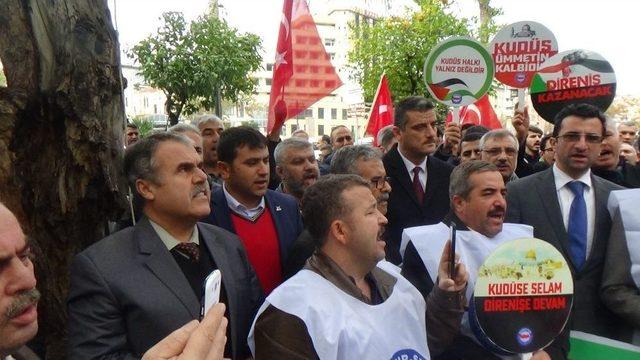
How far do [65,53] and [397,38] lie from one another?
17.4 metres

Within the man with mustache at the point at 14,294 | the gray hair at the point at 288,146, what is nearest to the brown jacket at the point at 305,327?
the man with mustache at the point at 14,294

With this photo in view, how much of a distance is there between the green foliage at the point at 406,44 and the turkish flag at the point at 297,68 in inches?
511

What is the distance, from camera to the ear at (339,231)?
7.78ft

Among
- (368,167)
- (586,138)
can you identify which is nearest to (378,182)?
(368,167)

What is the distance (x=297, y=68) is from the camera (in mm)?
5746

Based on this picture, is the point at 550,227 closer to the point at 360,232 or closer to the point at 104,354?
the point at 360,232

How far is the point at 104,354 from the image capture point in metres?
2.04

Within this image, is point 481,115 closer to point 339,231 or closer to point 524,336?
point 524,336

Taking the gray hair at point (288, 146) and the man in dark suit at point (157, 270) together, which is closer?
the man in dark suit at point (157, 270)

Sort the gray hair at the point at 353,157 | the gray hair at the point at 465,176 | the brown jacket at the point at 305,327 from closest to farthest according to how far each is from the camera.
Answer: the brown jacket at the point at 305,327 < the gray hair at the point at 465,176 < the gray hair at the point at 353,157

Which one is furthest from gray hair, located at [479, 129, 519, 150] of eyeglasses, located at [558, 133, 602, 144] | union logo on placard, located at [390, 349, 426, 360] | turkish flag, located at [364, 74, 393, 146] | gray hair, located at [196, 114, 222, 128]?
turkish flag, located at [364, 74, 393, 146]

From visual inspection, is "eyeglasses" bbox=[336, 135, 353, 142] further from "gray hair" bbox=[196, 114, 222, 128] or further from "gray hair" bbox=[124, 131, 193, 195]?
"gray hair" bbox=[124, 131, 193, 195]

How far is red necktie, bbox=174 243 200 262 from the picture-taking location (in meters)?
2.44

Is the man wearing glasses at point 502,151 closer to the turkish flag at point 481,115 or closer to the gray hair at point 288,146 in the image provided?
the gray hair at point 288,146
